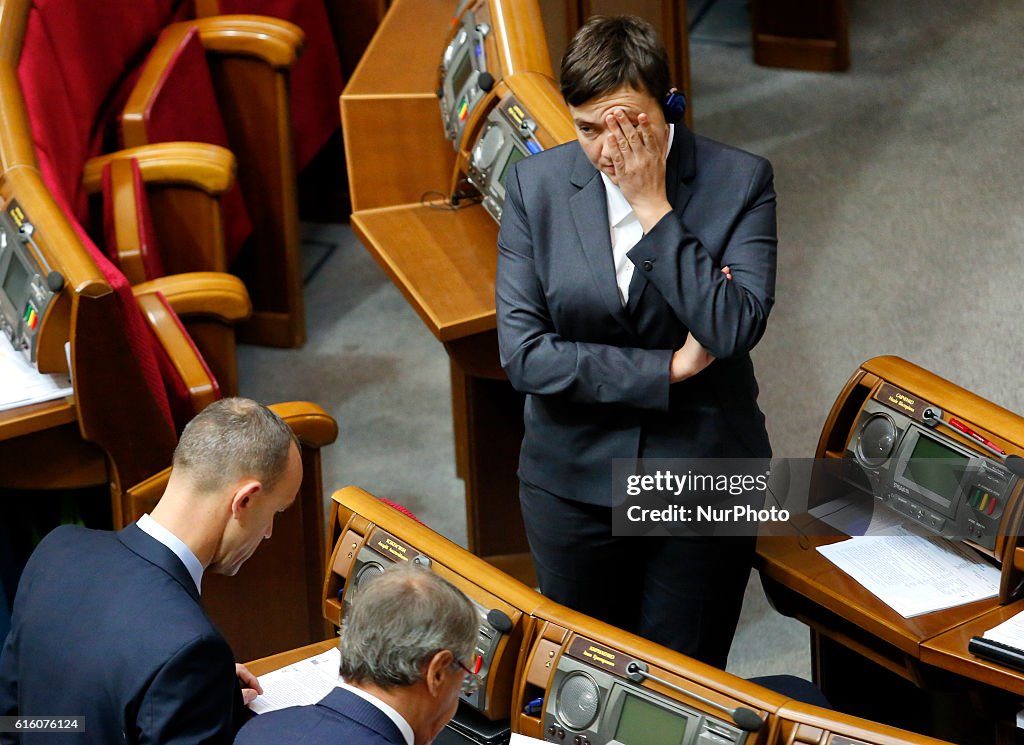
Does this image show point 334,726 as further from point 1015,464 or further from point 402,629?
point 1015,464

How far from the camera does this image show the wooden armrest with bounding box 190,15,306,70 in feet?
15.8

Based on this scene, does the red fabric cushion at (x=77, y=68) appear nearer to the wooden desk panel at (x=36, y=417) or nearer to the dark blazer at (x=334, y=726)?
the wooden desk panel at (x=36, y=417)

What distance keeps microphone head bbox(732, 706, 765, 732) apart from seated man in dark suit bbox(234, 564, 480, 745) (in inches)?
16.3

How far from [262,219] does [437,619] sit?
3.43 meters

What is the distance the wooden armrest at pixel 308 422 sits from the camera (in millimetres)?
3164

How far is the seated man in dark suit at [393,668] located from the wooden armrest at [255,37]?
10.7ft

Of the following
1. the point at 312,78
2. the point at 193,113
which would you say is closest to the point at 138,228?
the point at 193,113

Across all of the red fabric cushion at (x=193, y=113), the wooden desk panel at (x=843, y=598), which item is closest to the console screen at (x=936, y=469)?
the wooden desk panel at (x=843, y=598)

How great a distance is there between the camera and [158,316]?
3.50 m

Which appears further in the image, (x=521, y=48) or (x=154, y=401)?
(x=521, y=48)

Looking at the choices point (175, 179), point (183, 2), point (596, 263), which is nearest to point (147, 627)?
point (596, 263)

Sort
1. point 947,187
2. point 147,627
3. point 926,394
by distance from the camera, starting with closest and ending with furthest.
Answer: point 147,627 < point 926,394 < point 947,187

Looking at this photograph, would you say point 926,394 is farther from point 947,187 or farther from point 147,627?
point 947,187

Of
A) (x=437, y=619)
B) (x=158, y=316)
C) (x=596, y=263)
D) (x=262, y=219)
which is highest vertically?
(x=596, y=263)
